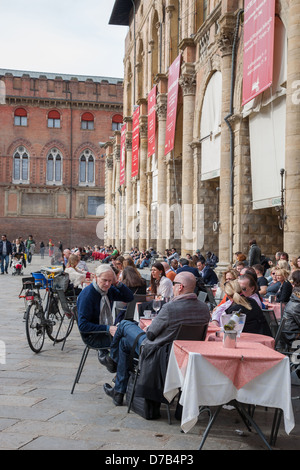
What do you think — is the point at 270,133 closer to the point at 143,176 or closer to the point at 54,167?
the point at 143,176

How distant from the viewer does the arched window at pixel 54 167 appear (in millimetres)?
54406

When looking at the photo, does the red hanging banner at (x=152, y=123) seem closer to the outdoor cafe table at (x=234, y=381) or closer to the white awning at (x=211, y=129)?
the white awning at (x=211, y=129)

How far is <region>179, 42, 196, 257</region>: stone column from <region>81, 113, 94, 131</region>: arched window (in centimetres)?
3467

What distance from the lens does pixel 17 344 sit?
873cm

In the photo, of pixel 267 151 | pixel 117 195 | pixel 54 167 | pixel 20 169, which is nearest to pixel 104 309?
pixel 267 151

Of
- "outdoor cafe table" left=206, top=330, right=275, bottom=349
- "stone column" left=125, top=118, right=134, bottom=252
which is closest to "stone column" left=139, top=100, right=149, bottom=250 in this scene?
"stone column" left=125, top=118, right=134, bottom=252

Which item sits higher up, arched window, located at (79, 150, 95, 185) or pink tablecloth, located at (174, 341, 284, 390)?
arched window, located at (79, 150, 95, 185)

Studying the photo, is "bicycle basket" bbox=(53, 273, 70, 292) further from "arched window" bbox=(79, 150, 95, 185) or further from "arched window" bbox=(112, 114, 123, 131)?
"arched window" bbox=(112, 114, 123, 131)

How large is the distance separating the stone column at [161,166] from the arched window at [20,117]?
1216 inches

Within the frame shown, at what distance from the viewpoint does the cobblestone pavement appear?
4.52 m

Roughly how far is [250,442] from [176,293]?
54.3 inches
